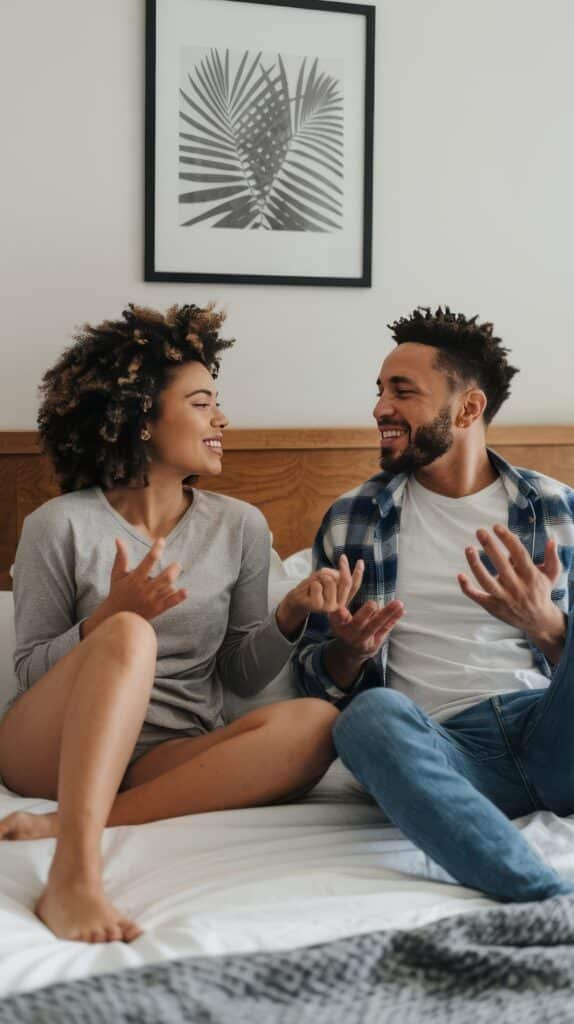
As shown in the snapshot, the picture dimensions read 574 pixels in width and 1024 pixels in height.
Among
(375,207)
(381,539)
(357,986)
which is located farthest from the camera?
(375,207)

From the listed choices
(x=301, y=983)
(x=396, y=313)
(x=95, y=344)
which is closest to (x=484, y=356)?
(x=396, y=313)

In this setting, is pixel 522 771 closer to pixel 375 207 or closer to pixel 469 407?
pixel 469 407

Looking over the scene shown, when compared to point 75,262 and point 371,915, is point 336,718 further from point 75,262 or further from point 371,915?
point 75,262

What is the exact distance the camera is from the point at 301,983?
1013 mm

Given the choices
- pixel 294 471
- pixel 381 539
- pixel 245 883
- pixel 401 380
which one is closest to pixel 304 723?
pixel 245 883

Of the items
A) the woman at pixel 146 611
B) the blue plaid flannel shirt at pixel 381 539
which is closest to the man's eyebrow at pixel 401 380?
the blue plaid flannel shirt at pixel 381 539

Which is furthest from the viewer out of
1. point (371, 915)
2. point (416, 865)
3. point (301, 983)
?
point (416, 865)

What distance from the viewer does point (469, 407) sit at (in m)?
2.04

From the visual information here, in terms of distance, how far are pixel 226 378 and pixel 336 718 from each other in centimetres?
107

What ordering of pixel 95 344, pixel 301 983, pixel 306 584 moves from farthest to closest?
pixel 95 344 → pixel 306 584 → pixel 301 983

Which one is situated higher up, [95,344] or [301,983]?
[95,344]

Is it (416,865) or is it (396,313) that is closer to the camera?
(416,865)

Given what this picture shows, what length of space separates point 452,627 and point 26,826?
0.76 meters

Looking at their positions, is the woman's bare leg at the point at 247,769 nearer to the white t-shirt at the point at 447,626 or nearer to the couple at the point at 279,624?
the couple at the point at 279,624
